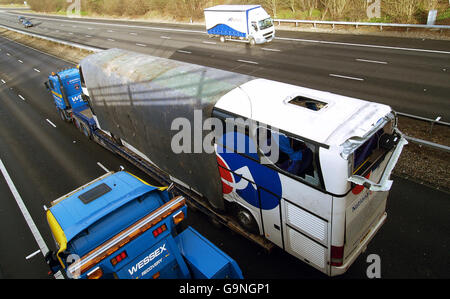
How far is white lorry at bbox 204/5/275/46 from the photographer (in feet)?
82.0

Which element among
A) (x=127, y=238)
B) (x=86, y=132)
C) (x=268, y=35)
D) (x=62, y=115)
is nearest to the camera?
(x=127, y=238)

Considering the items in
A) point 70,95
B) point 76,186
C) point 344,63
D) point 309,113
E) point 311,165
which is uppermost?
point 309,113

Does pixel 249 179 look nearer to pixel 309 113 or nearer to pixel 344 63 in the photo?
pixel 309 113

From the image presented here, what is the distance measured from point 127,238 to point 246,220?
131 inches

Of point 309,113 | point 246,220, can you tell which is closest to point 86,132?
point 246,220

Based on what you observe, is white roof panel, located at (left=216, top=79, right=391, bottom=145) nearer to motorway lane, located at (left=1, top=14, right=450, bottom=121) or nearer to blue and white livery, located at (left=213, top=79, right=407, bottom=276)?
blue and white livery, located at (left=213, top=79, right=407, bottom=276)

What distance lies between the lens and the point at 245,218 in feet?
25.1

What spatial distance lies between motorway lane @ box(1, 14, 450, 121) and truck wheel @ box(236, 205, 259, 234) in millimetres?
9717

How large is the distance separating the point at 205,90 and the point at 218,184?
2447mm

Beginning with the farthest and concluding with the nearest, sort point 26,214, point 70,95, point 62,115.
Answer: point 62,115, point 70,95, point 26,214

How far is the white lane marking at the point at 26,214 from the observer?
904cm

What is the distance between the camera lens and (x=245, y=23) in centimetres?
2523
